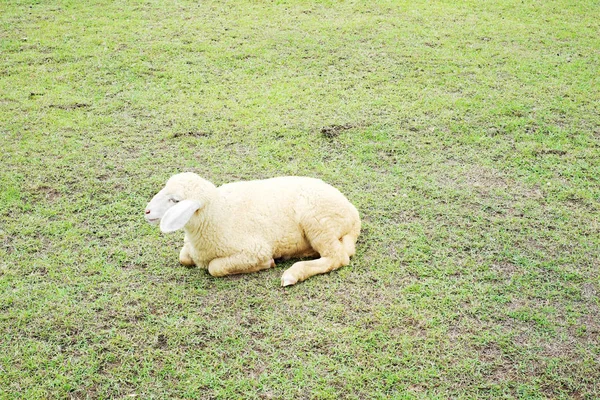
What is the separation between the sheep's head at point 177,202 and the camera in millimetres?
4160

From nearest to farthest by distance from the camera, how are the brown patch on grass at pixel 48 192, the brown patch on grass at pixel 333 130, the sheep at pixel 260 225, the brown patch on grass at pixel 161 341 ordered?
the brown patch on grass at pixel 161 341 → the sheep at pixel 260 225 → the brown patch on grass at pixel 48 192 → the brown patch on grass at pixel 333 130

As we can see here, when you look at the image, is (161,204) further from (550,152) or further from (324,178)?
(550,152)

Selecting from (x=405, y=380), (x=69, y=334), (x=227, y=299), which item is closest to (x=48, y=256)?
(x=69, y=334)

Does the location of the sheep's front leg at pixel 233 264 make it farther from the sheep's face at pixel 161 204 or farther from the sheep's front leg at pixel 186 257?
the sheep's face at pixel 161 204

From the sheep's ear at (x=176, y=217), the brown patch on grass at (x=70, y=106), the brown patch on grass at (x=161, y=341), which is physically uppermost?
the sheep's ear at (x=176, y=217)

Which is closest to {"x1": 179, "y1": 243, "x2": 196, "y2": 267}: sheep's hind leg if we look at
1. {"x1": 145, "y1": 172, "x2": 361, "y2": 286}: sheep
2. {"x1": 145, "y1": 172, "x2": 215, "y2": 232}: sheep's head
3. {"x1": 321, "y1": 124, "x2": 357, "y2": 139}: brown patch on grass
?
{"x1": 145, "y1": 172, "x2": 361, "y2": 286}: sheep

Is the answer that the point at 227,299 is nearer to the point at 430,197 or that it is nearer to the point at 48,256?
the point at 48,256

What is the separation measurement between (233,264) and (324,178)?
177 centimetres

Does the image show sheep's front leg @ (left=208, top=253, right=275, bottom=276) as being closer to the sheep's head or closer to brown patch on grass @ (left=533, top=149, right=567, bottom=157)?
the sheep's head

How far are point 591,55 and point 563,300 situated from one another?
19.6ft

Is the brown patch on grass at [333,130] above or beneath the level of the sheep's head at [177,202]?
beneath

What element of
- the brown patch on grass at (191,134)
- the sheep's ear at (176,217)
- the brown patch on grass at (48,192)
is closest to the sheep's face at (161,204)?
the sheep's ear at (176,217)

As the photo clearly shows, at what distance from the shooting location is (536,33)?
9.88m

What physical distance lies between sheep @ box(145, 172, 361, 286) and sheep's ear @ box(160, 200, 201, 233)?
0.11 m
